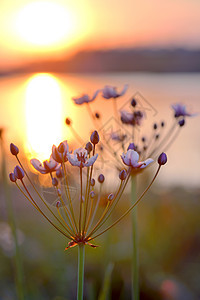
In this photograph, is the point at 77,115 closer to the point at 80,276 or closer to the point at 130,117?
the point at 130,117

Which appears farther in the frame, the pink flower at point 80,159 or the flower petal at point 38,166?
the flower petal at point 38,166

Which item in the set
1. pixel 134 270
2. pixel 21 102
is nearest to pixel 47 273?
pixel 134 270

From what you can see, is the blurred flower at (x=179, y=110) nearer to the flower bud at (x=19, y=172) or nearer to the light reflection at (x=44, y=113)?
the flower bud at (x=19, y=172)

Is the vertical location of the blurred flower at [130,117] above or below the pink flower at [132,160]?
above

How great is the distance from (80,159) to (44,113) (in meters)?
7.37

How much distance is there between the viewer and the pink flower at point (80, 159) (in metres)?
1.82

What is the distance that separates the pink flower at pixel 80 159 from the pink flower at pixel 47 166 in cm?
15

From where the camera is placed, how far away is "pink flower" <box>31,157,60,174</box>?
197 cm

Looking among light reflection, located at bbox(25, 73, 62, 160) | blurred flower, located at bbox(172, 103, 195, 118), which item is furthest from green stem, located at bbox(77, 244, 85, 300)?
light reflection, located at bbox(25, 73, 62, 160)

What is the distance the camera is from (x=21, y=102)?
10.4m

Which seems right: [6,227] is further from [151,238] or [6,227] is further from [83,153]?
[83,153]

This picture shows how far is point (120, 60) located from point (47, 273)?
21742mm

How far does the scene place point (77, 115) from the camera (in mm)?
8766

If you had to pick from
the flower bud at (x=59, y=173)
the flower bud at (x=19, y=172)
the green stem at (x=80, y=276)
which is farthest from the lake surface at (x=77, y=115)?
the green stem at (x=80, y=276)
